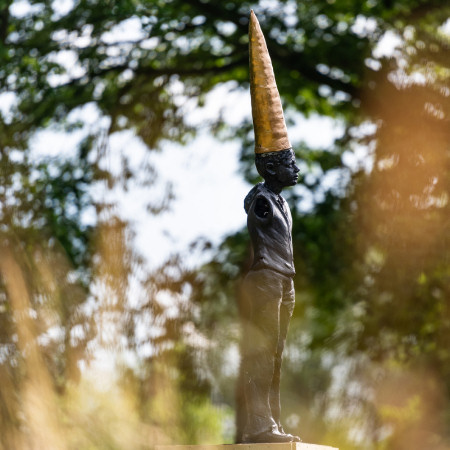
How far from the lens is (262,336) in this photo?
604 cm

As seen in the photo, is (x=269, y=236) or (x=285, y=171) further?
(x=285, y=171)

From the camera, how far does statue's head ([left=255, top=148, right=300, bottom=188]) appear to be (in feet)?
20.4

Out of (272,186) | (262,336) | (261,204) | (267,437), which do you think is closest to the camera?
(267,437)

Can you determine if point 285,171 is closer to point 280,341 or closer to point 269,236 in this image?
point 269,236

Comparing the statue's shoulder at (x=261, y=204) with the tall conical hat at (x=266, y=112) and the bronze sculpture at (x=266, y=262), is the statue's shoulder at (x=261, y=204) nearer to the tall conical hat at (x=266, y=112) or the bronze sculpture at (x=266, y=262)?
the bronze sculpture at (x=266, y=262)

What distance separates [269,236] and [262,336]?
616mm

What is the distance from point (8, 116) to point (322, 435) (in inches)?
381

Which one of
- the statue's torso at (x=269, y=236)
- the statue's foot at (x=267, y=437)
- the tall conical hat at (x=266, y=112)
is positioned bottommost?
the statue's foot at (x=267, y=437)

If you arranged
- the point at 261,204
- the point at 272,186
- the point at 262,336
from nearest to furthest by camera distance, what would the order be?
1. the point at 262,336
2. the point at 261,204
3. the point at 272,186

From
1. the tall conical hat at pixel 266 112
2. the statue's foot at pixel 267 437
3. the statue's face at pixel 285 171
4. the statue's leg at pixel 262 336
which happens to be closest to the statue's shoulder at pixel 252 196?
the statue's face at pixel 285 171

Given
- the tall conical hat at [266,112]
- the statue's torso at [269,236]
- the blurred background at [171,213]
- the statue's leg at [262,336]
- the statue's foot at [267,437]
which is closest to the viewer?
the statue's foot at [267,437]

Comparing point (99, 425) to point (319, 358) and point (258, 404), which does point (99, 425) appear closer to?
point (258, 404)

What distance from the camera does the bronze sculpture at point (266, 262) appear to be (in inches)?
236

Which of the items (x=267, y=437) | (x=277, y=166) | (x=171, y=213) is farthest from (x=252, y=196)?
(x=171, y=213)
